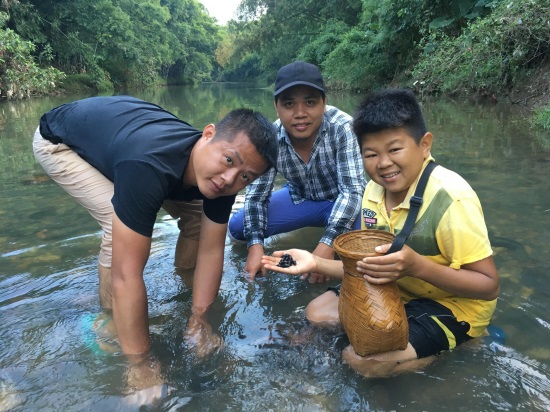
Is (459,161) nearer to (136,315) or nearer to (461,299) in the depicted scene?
(461,299)

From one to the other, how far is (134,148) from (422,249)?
52.8 inches

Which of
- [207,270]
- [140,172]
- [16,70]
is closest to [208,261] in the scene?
[207,270]

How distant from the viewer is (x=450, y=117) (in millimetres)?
A: 9297

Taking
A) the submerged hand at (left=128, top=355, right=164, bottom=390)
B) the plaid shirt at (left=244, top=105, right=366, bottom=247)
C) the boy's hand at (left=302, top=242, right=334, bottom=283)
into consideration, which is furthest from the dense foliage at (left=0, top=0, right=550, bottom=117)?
the submerged hand at (left=128, top=355, right=164, bottom=390)

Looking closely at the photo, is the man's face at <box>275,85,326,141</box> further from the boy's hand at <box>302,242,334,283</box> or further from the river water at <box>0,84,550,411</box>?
the river water at <box>0,84,550,411</box>

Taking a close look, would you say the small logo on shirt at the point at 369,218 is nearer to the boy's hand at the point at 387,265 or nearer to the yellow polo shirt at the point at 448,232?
the yellow polo shirt at the point at 448,232

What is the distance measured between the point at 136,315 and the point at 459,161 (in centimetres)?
463

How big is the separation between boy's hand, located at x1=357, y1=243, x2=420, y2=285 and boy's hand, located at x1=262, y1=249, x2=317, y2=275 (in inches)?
13.2

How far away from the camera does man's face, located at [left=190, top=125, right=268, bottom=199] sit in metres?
2.04

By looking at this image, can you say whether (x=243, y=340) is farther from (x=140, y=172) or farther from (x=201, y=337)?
(x=140, y=172)

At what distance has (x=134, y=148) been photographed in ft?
6.67

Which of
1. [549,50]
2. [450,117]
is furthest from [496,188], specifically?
[549,50]

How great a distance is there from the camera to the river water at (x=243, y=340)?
1826mm

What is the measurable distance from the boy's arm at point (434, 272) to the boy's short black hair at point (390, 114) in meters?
0.52
